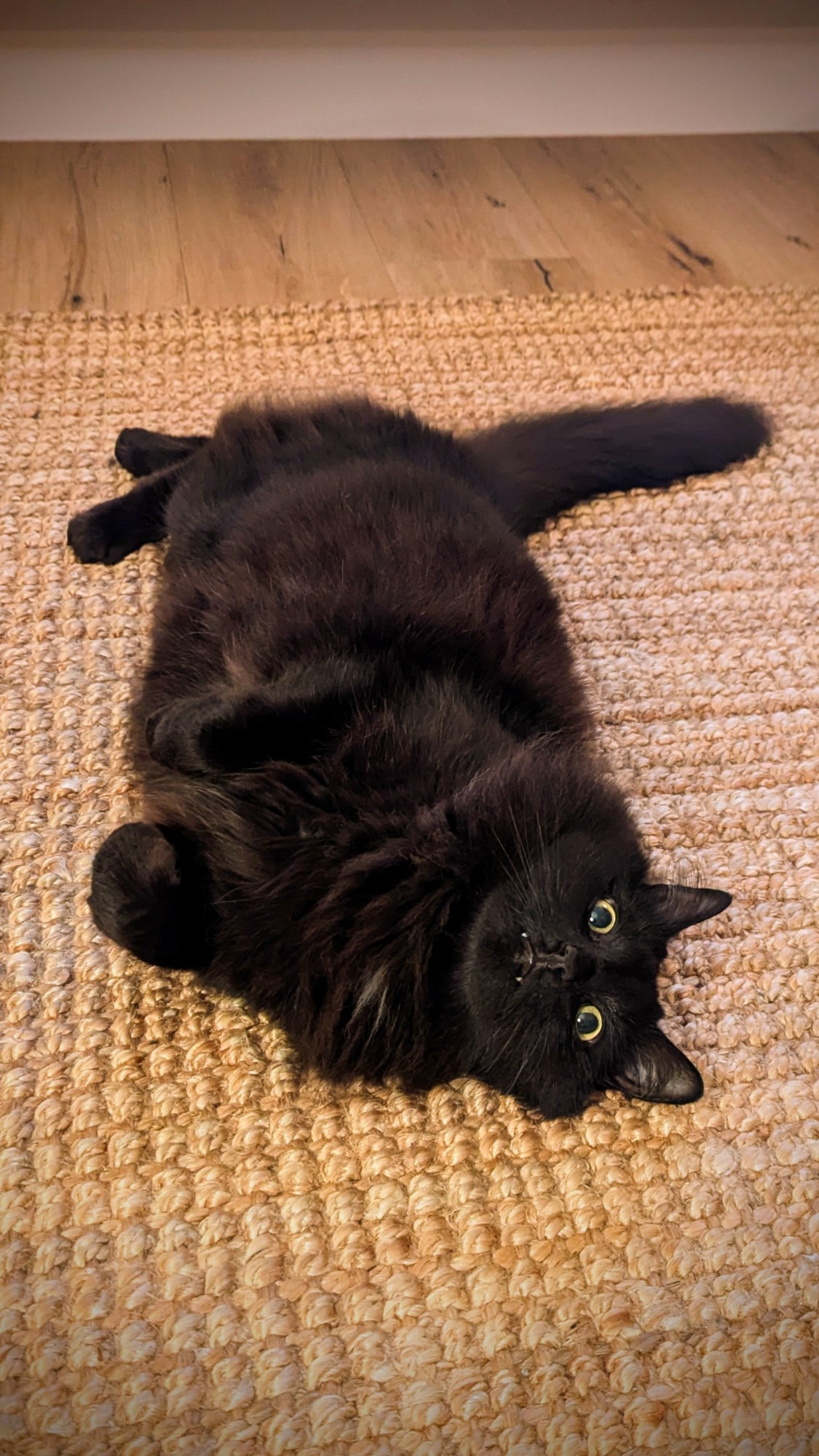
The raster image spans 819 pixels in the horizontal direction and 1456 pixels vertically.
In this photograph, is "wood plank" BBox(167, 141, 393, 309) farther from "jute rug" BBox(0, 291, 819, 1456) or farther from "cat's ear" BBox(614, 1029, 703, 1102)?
"cat's ear" BBox(614, 1029, 703, 1102)

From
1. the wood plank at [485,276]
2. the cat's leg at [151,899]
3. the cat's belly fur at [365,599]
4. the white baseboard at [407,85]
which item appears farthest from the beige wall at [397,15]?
the cat's leg at [151,899]

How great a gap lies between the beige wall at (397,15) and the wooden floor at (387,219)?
0.83ft

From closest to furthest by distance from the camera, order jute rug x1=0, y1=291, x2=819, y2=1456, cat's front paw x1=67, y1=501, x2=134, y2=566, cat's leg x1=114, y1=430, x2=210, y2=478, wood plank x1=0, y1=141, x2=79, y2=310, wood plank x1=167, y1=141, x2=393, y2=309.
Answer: jute rug x1=0, y1=291, x2=819, y2=1456, cat's front paw x1=67, y1=501, x2=134, y2=566, cat's leg x1=114, y1=430, x2=210, y2=478, wood plank x1=0, y1=141, x2=79, y2=310, wood plank x1=167, y1=141, x2=393, y2=309

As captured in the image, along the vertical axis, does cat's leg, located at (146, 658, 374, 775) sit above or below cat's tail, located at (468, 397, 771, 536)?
below

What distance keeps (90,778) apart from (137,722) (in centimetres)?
11

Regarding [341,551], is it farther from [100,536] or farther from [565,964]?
[565,964]

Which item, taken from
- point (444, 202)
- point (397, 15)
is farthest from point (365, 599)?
point (397, 15)

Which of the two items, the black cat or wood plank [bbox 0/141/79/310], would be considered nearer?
the black cat

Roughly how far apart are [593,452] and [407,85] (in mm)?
1609

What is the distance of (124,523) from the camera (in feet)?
5.29

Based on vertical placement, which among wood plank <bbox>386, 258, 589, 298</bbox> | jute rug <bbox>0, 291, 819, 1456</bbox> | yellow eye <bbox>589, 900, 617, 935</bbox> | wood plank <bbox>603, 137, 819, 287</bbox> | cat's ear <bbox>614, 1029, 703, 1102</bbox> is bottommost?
jute rug <bbox>0, 291, 819, 1456</bbox>

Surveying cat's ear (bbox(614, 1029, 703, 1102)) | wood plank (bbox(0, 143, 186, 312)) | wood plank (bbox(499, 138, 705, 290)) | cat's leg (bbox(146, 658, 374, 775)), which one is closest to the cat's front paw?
cat's leg (bbox(146, 658, 374, 775))

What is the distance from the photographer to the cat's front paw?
1592 mm

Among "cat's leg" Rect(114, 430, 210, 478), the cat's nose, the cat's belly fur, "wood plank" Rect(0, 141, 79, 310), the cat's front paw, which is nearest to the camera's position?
the cat's nose
